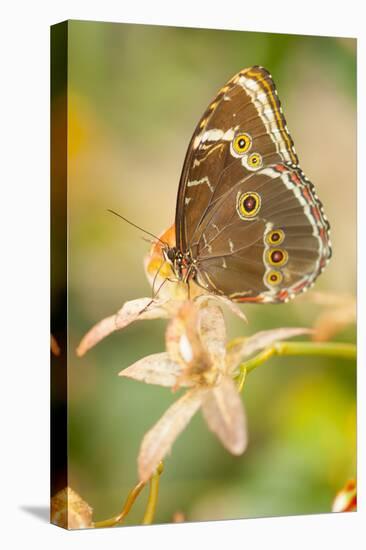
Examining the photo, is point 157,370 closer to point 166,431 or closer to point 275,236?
point 166,431

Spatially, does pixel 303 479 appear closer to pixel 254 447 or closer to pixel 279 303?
pixel 254 447

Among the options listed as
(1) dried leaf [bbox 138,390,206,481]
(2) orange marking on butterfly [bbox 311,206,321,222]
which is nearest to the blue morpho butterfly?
(2) orange marking on butterfly [bbox 311,206,321,222]

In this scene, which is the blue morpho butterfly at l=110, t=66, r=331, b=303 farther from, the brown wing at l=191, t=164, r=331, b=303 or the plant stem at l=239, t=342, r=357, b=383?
the plant stem at l=239, t=342, r=357, b=383

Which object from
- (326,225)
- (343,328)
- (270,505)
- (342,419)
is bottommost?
(270,505)

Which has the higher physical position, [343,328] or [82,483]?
[343,328]

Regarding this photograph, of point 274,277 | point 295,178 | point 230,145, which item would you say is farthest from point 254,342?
point 230,145

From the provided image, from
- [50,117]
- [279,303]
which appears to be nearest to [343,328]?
[279,303]
